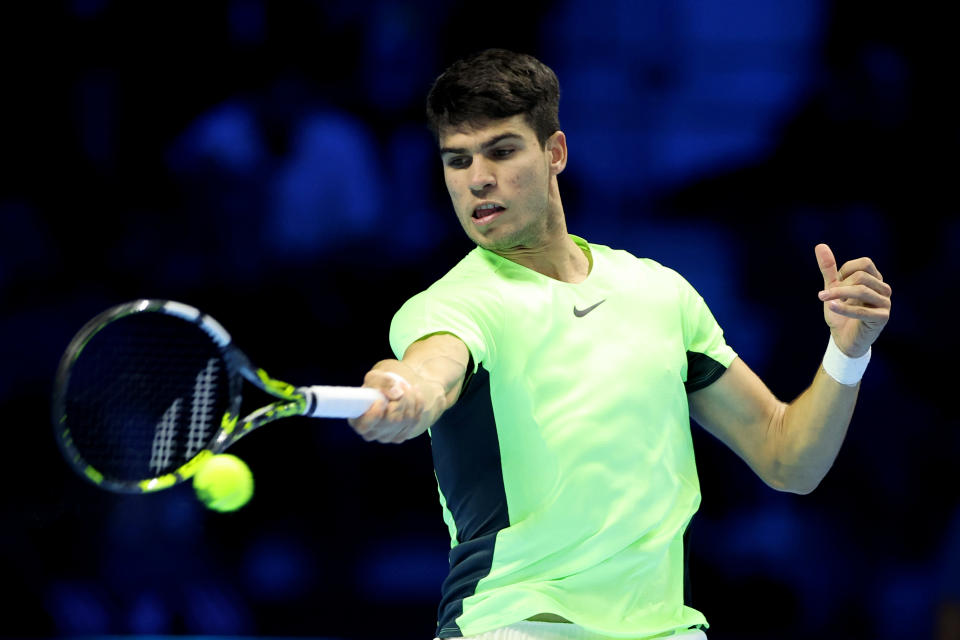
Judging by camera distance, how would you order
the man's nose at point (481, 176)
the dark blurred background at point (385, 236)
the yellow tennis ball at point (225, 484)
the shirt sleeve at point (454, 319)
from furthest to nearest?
the dark blurred background at point (385, 236) < the yellow tennis ball at point (225, 484) < the man's nose at point (481, 176) < the shirt sleeve at point (454, 319)

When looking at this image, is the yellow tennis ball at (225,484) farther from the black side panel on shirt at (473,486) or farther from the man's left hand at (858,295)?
the man's left hand at (858,295)

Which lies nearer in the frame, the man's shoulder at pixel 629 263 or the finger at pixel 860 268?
the finger at pixel 860 268

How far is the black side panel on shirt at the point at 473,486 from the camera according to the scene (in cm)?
236

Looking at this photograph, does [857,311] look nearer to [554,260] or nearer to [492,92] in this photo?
[554,260]

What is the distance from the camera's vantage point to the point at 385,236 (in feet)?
18.0

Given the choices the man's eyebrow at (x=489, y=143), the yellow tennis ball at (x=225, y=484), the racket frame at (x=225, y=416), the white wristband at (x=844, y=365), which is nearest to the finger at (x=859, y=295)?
the white wristband at (x=844, y=365)

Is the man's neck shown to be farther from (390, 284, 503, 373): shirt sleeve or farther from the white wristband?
the white wristband

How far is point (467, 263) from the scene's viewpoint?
8.43 ft

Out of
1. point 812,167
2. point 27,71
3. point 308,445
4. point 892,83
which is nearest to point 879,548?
point 812,167

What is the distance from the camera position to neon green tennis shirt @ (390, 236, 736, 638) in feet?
7.61

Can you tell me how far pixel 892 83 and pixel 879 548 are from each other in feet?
6.81

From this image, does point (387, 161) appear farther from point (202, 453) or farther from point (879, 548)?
point (202, 453)

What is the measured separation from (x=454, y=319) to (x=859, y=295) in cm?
84

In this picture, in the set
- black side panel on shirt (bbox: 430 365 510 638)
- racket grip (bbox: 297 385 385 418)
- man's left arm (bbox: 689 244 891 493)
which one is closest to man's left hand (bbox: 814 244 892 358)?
man's left arm (bbox: 689 244 891 493)
